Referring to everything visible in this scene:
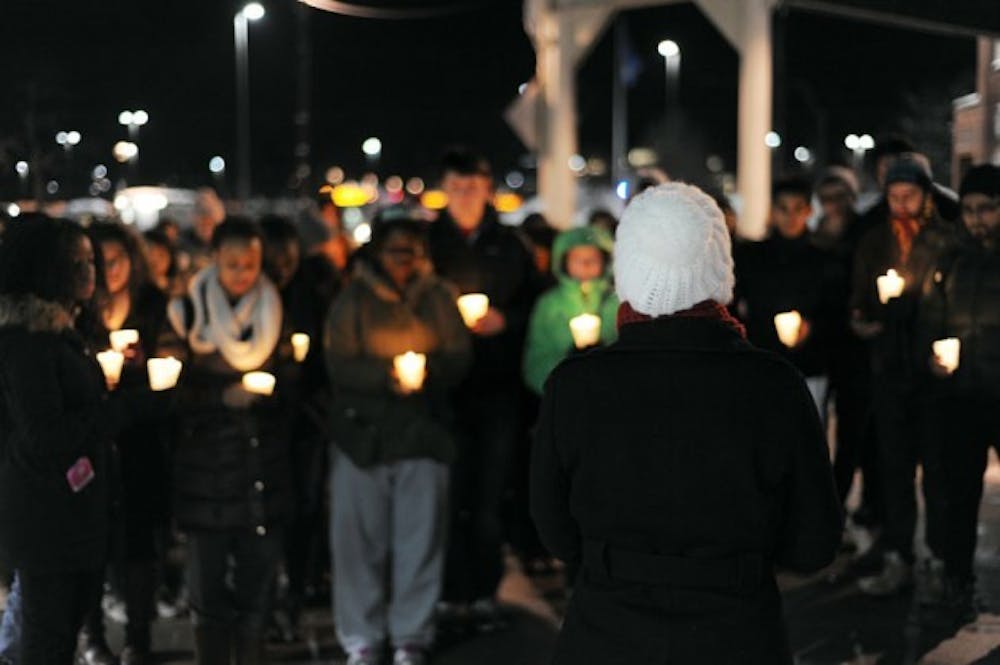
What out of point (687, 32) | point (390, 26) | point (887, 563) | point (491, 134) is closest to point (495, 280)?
point (887, 563)

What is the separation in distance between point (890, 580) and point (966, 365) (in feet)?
4.96

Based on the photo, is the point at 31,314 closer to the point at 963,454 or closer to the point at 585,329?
the point at 585,329

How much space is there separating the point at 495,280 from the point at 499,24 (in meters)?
39.1

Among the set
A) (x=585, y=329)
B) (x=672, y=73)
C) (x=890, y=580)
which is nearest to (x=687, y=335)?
(x=585, y=329)

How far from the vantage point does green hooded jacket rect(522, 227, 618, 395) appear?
7984mm

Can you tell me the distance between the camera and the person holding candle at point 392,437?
277 inches

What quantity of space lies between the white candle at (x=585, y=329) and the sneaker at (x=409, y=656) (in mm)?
1686

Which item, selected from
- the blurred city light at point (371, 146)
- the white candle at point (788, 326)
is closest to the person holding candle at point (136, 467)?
the white candle at point (788, 326)

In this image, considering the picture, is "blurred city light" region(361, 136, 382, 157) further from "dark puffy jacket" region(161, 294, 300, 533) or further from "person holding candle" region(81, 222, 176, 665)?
"dark puffy jacket" region(161, 294, 300, 533)

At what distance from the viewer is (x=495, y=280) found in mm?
8180

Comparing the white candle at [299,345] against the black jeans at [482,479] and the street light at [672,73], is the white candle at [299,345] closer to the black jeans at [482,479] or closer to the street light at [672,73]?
the black jeans at [482,479]

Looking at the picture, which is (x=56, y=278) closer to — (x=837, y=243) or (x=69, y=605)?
(x=69, y=605)

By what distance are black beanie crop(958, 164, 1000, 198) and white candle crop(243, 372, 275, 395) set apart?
358 cm

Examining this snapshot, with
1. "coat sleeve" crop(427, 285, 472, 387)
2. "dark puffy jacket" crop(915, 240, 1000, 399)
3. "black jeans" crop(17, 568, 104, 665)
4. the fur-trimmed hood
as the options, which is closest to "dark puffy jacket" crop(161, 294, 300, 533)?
"coat sleeve" crop(427, 285, 472, 387)
